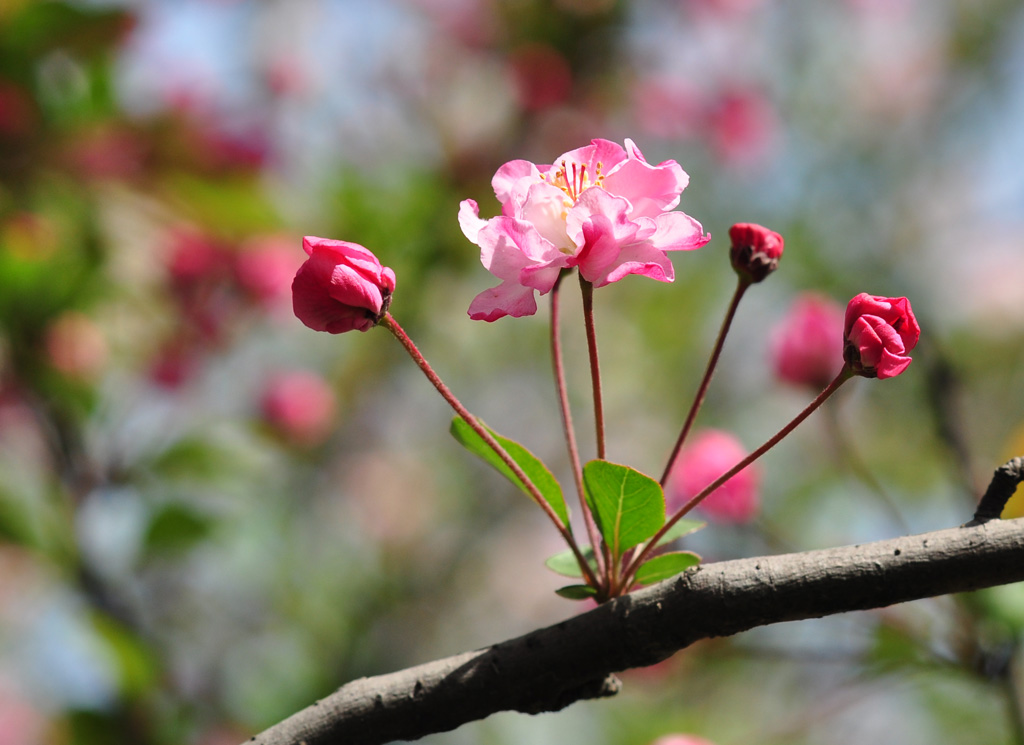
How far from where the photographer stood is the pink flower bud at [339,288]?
637mm

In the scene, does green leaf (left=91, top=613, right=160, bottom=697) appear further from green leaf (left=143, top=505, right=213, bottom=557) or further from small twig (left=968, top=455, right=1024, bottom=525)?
small twig (left=968, top=455, right=1024, bottom=525)

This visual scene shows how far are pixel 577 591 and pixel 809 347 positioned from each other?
2.74 feet

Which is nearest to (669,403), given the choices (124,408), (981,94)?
(981,94)

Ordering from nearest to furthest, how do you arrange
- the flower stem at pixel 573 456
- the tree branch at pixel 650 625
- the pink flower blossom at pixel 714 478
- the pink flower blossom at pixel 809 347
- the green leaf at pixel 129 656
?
the tree branch at pixel 650 625
the flower stem at pixel 573 456
the pink flower blossom at pixel 714 478
the pink flower blossom at pixel 809 347
the green leaf at pixel 129 656

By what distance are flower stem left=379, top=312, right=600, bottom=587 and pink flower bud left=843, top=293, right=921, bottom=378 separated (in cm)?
26

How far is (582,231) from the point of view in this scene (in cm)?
63

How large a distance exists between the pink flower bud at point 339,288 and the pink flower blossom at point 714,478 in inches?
27.2

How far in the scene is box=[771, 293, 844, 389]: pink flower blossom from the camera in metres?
1.33

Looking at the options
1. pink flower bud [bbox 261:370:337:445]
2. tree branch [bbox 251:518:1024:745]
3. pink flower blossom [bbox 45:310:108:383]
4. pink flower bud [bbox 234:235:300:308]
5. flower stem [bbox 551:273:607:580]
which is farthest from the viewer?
pink flower bud [bbox 261:370:337:445]

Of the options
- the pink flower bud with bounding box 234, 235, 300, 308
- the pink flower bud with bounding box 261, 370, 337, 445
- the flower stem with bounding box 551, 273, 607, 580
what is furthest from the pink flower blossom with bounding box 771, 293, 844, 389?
the pink flower bud with bounding box 261, 370, 337, 445

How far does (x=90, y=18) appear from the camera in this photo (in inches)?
75.0

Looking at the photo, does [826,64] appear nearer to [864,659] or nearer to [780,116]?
[780,116]

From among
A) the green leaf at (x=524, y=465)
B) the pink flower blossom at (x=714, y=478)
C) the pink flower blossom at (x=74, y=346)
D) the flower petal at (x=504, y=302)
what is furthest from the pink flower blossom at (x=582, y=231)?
the pink flower blossom at (x=74, y=346)

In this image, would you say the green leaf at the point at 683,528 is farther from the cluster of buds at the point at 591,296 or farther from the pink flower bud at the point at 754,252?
the pink flower bud at the point at 754,252
